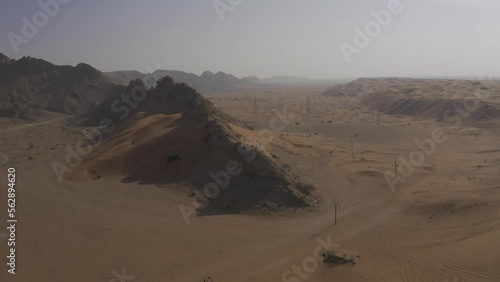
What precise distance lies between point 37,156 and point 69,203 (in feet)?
60.8

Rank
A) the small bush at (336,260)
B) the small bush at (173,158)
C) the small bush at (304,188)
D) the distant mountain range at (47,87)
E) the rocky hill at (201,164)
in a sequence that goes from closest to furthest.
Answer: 1. the small bush at (336,260)
2. the rocky hill at (201,164)
3. the small bush at (304,188)
4. the small bush at (173,158)
5. the distant mountain range at (47,87)

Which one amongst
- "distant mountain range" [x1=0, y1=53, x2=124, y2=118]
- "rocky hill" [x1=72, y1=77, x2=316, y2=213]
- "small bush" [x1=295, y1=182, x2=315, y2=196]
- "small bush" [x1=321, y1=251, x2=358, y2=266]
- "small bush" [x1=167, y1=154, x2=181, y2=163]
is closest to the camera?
"small bush" [x1=321, y1=251, x2=358, y2=266]

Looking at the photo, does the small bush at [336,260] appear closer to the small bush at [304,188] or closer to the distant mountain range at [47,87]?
the small bush at [304,188]

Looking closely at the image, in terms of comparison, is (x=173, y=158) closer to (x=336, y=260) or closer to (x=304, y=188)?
(x=304, y=188)

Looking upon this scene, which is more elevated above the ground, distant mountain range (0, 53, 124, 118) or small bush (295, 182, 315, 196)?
distant mountain range (0, 53, 124, 118)

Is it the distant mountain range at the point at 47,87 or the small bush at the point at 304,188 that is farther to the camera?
the distant mountain range at the point at 47,87

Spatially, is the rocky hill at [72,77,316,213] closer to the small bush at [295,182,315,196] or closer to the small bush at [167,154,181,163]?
the small bush at [167,154,181,163]

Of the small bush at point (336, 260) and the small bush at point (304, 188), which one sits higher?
the small bush at point (304, 188)

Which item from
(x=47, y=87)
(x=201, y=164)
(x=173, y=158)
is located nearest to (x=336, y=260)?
(x=201, y=164)

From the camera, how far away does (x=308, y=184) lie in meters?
26.9

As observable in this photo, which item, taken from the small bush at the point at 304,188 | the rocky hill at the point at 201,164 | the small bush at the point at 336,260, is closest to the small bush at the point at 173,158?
the rocky hill at the point at 201,164

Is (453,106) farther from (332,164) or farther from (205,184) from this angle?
(205,184)

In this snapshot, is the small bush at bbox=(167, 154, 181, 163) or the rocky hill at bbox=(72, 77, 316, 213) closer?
the rocky hill at bbox=(72, 77, 316, 213)

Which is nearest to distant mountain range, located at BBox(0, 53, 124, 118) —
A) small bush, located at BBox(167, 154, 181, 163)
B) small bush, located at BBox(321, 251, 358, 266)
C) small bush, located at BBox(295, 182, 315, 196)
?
small bush, located at BBox(167, 154, 181, 163)
